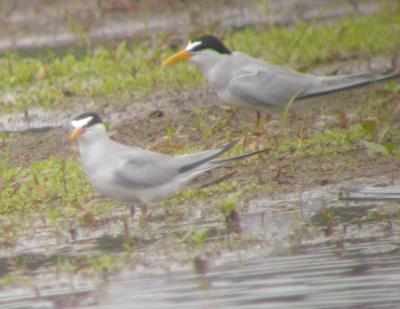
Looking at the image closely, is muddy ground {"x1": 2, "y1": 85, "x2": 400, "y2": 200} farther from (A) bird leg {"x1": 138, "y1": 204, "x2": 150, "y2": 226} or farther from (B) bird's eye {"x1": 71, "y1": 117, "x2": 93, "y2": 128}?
(B) bird's eye {"x1": 71, "y1": 117, "x2": 93, "y2": 128}

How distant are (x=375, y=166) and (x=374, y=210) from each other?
109 cm

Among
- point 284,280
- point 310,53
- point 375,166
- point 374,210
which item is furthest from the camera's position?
point 310,53

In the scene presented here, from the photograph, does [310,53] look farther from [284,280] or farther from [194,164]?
[284,280]

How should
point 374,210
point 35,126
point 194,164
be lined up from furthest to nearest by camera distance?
1. point 35,126
2. point 194,164
3. point 374,210

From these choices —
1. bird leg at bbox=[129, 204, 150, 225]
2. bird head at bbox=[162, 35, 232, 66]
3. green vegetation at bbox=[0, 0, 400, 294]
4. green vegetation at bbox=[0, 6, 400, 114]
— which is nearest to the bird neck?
bird head at bbox=[162, 35, 232, 66]

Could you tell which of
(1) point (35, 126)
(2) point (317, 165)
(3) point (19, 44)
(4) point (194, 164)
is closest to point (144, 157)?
(4) point (194, 164)

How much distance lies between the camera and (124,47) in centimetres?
1244

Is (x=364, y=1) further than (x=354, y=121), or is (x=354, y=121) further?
(x=364, y=1)

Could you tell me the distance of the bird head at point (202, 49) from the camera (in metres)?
9.72

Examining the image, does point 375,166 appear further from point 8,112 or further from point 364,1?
point 364,1

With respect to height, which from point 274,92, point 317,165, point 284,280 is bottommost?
point 284,280

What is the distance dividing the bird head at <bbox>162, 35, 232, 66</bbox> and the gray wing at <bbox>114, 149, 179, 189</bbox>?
2258mm

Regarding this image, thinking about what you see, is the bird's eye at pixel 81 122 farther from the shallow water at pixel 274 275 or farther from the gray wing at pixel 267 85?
the gray wing at pixel 267 85

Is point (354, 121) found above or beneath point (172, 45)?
beneath
